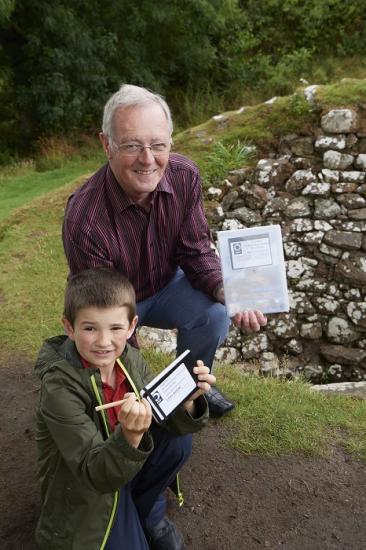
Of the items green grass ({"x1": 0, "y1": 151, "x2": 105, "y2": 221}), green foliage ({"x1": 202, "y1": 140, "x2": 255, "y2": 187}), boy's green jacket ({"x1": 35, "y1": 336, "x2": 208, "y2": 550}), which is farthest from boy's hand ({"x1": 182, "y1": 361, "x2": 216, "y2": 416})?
green grass ({"x1": 0, "y1": 151, "x2": 105, "y2": 221})

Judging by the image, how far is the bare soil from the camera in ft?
8.91

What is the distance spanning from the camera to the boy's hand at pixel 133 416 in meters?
1.83

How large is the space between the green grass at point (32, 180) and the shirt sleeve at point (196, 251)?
4.08 meters

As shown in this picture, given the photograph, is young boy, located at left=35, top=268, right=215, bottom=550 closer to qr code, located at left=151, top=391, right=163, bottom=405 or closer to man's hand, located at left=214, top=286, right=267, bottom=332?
qr code, located at left=151, top=391, right=163, bottom=405

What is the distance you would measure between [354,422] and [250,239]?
5.13ft

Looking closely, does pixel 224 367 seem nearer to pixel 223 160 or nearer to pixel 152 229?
pixel 152 229

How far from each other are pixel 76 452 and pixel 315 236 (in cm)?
441

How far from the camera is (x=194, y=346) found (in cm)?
320

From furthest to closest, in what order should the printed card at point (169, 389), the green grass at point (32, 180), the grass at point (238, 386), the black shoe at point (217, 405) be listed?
1. the green grass at point (32, 180)
2. the black shoe at point (217, 405)
3. the grass at point (238, 386)
4. the printed card at point (169, 389)

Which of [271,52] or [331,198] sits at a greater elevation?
[271,52]

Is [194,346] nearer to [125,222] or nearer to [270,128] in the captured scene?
[125,222]

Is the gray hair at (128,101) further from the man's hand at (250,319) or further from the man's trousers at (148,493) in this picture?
the man's trousers at (148,493)

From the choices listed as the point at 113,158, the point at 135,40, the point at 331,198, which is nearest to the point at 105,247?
the point at 113,158

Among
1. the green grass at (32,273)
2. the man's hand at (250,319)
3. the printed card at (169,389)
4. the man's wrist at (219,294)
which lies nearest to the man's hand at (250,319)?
the man's hand at (250,319)
